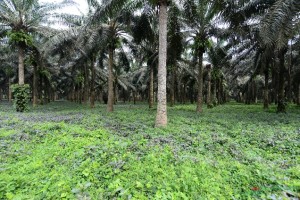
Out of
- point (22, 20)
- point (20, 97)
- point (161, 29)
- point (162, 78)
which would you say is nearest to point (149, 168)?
point (162, 78)

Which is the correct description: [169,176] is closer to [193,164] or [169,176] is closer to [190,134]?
[193,164]

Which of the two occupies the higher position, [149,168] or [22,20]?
[22,20]

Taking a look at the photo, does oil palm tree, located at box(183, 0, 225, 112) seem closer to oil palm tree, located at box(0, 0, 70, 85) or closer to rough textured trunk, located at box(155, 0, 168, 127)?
rough textured trunk, located at box(155, 0, 168, 127)

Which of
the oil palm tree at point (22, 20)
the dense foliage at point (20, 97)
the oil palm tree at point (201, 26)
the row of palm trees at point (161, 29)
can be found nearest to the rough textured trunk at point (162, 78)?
the row of palm trees at point (161, 29)

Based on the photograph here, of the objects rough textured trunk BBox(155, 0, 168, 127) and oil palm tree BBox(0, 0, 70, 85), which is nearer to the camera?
rough textured trunk BBox(155, 0, 168, 127)

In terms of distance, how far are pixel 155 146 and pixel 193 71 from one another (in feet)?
69.6

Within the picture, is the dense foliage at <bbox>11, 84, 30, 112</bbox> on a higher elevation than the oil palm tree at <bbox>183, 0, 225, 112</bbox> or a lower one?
lower

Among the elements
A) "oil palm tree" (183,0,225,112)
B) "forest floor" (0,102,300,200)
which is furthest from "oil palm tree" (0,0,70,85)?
A: "forest floor" (0,102,300,200)

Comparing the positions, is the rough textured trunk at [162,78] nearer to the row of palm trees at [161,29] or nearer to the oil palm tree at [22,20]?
the row of palm trees at [161,29]

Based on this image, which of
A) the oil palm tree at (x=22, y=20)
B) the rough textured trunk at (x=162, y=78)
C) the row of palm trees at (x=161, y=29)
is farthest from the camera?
the oil palm tree at (x=22, y=20)

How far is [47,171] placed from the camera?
4.23 m

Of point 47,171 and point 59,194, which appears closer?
point 59,194

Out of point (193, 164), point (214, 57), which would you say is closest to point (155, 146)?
point (193, 164)

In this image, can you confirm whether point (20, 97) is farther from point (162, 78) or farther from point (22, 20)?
point (162, 78)
